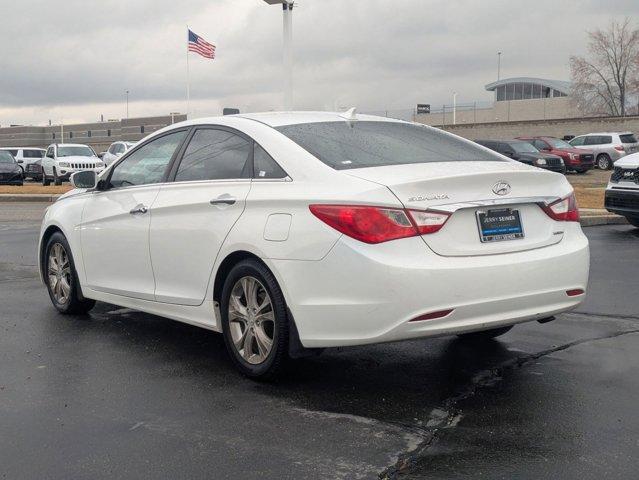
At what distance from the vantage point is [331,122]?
5762 millimetres

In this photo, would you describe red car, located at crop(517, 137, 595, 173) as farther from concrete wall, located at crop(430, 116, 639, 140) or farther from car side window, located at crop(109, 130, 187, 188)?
car side window, located at crop(109, 130, 187, 188)

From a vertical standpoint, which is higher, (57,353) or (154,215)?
(154,215)

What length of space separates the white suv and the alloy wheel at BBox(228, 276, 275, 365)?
2848 centimetres

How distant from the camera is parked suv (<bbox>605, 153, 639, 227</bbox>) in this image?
43.1 ft

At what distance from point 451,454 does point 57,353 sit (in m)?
3.25

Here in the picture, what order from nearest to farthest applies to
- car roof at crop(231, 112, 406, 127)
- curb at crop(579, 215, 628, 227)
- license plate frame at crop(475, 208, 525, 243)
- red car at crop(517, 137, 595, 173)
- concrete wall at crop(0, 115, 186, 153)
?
license plate frame at crop(475, 208, 525, 243), car roof at crop(231, 112, 406, 127), curb at crop(579, 215, 628, 227), red car at crop(517, 137, 595, 173), concrete wall at crop(0, 115, 186, 153)

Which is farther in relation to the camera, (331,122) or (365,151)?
(331,122)

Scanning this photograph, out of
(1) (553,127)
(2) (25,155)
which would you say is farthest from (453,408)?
(1) (553,127)

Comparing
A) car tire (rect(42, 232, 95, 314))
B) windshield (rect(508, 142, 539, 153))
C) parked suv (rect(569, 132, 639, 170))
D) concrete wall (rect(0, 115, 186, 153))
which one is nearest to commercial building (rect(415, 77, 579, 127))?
concrete wall (rect(0, 115, 186, 153))

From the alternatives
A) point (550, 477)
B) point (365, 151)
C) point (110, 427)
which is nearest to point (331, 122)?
point (365, 151)

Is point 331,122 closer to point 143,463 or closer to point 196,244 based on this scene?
point 196,244

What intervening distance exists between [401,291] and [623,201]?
9903 millimetres

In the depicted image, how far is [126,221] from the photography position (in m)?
6.32

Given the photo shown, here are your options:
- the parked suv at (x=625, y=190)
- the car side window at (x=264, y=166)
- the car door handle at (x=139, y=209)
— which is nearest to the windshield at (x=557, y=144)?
the parked suv at (x=625, y=190)
